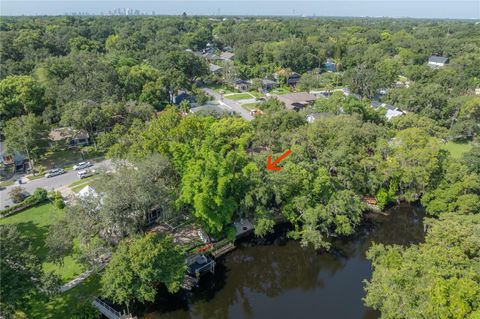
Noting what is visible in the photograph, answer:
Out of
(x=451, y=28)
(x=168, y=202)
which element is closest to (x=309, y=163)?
(x=168, y=202)

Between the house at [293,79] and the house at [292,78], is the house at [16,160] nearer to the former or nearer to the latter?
the house at [292,78]

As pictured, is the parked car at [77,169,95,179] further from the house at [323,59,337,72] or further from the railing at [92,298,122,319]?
the house at [323,59,337,72]

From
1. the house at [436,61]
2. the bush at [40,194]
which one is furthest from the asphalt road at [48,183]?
the house at [436,61]

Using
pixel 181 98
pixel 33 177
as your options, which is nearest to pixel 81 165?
pixel 33 177

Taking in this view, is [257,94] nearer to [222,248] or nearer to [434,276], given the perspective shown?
[222,248]

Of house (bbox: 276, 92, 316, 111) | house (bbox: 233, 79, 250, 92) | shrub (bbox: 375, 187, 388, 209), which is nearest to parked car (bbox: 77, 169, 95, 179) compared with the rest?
shrub (bbox: 375, 187, 388, 209)

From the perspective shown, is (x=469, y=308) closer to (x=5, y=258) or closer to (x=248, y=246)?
(x=248, y=246)
